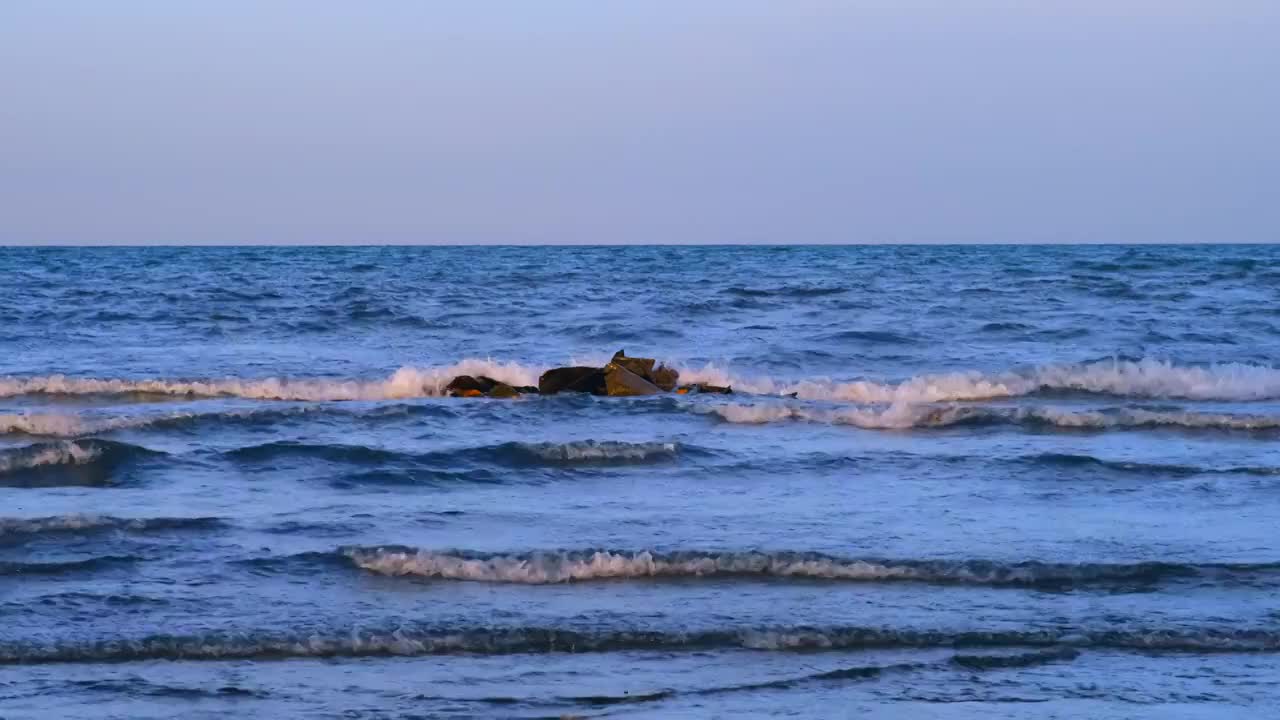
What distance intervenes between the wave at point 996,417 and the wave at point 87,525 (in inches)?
238

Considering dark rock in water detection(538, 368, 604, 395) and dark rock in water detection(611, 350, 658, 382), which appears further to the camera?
dark rock in water detection(611, 350, 658, 382)

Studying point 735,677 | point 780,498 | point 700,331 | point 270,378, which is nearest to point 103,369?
point 270,378

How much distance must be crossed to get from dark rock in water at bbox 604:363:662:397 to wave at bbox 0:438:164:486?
555 centimetres

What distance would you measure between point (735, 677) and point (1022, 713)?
3.69ft

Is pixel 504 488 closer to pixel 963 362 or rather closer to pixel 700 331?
pixel 963 362

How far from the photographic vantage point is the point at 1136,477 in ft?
35.6

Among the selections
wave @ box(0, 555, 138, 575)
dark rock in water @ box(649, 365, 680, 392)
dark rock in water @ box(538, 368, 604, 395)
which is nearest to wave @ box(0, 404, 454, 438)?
dark rock in water @ box(538, 368, 604, 395)

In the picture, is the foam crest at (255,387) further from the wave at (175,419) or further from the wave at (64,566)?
the wave at (64,566)

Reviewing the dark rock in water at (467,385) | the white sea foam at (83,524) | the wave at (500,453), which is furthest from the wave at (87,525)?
the dark rock in water at (467,385)

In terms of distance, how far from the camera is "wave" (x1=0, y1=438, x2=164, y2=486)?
1067cm

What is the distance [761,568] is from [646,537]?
91 centimetres

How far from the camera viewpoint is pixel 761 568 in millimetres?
7902

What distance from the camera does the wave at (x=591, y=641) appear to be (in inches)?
257

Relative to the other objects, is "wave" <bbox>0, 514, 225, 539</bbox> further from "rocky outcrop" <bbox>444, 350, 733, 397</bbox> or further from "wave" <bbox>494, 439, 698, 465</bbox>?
"rocky outcrop" <bbox>444, 350, 733, 397</bbox>
